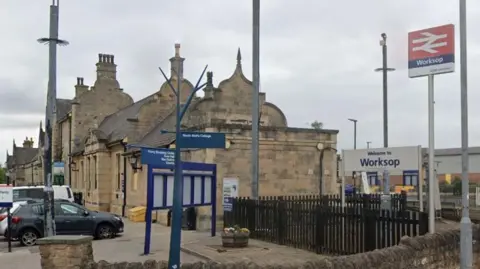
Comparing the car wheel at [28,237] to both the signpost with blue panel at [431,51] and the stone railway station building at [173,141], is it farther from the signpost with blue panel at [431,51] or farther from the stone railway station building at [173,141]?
the signpost with blue panel at [431,51]

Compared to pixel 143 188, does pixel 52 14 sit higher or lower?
higher

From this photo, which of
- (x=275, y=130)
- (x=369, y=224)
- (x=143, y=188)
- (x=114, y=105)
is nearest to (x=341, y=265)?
(x=369, y=224)

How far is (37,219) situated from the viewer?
19.1 m

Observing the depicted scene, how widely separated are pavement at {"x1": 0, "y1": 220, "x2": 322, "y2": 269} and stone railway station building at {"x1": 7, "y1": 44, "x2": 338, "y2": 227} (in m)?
3.98

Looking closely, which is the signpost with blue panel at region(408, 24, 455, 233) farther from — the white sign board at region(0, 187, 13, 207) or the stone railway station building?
the white sign board at region(0, 187, 13, 207)

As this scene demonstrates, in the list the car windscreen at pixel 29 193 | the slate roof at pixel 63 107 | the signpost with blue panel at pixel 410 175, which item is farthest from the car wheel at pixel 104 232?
the slate roof at pixel 63 107

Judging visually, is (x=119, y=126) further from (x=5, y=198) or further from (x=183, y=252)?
(x=183, y=252)

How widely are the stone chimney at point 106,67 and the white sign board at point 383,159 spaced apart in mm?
37313

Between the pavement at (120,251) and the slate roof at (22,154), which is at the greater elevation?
the slate roof at (22,154)

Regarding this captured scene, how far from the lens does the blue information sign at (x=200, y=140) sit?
9023 mm

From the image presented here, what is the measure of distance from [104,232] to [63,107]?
43270mm

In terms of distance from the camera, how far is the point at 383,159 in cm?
1395

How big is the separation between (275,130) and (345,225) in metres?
10.8

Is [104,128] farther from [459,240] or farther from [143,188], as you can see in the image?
[459,240]
